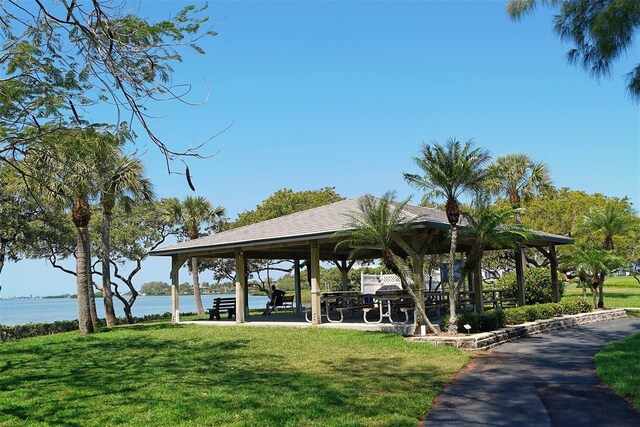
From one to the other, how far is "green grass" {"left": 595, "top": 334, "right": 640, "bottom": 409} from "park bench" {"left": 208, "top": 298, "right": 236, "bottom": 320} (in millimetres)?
13662

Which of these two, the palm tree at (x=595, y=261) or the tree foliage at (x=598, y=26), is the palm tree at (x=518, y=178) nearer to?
the palm tree at (x=595, y=261)

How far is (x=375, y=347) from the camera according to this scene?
41.4 ft

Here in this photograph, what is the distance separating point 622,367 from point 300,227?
10054 mm

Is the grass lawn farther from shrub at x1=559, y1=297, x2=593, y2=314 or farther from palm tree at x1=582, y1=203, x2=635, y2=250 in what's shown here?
palm tree at x1=582, y1=203, x2=635, y2=250

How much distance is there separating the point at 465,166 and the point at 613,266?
1150cm

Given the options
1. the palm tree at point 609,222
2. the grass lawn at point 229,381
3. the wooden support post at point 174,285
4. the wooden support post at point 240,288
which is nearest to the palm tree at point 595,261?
the palm tree at point 609,222

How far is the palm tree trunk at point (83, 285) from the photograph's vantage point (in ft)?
61.3

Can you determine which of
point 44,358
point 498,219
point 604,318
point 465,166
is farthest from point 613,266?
point 44,358

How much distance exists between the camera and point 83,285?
18875 millimetres

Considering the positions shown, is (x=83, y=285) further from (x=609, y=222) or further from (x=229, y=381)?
(x=609, y=222)

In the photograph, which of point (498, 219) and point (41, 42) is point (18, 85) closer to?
point (41, 42)

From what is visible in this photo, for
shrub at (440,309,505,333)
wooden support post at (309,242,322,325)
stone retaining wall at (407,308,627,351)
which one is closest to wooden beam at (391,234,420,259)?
shrub at (440,309,505,333)

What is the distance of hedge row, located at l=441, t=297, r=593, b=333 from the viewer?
1425cm

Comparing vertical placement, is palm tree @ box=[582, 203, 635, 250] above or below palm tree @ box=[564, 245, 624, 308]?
above
